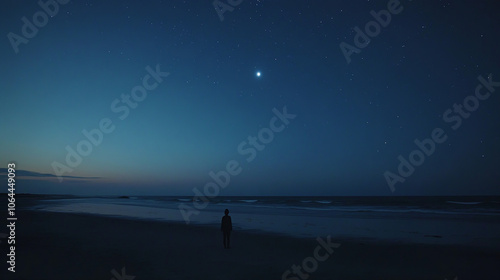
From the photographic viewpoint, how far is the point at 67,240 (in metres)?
15.3

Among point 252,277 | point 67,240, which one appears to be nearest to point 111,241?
point 67,240

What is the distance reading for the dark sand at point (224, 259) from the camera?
976 cm

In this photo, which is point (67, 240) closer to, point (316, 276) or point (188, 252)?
point (188, 252)

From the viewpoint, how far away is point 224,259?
11742 millimetres

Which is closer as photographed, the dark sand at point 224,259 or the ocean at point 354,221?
the dark sand at point 224,259

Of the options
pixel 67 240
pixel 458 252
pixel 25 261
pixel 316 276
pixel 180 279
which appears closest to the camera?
pixel 180 279

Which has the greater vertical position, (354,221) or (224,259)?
(354,221)

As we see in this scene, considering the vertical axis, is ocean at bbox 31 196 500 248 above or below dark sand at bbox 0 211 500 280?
above

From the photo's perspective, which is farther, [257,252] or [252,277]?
[257,252]

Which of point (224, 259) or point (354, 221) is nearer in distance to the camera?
point (224, 259)

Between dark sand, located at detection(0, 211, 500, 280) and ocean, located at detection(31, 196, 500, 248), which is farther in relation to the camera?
ocean, located at detection(31, 196, 500, 248)

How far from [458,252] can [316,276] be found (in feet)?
27.3

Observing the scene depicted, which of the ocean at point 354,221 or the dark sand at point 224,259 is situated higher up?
the ocean at point 354,221

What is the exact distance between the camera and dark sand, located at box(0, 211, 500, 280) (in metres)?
9.76
